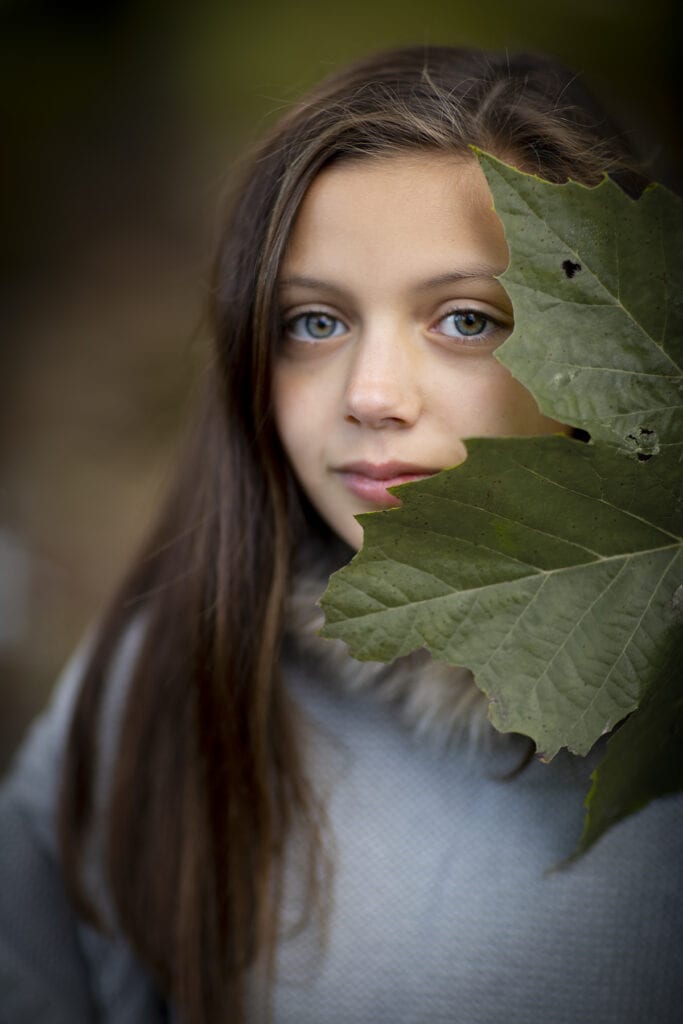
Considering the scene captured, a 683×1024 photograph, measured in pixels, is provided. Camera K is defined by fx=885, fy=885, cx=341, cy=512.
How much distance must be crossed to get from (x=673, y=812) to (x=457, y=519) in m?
0.37

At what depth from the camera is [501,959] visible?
66cm


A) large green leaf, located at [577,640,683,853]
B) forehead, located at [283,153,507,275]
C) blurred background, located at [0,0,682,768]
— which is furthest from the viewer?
blurred background, located at [0,0,682,768]

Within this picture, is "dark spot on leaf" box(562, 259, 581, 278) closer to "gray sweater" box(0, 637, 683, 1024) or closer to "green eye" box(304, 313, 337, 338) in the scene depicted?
"green eye" box(304, 313, 337, 338)

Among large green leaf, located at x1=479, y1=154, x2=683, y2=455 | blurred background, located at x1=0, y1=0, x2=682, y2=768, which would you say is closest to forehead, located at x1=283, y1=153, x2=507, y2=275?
large green leaf, located at x1=479, y1=154, x2=683, y2=455

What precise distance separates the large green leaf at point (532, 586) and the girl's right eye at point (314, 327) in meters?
0.22

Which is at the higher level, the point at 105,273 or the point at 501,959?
the point at 105,273

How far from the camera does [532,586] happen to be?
16.2 inches

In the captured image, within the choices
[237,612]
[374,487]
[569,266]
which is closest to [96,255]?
[237,612]

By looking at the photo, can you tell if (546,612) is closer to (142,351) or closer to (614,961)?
(614,961)

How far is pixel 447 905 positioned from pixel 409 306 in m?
0.45

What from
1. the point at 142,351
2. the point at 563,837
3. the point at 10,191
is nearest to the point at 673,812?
the point at 563,837

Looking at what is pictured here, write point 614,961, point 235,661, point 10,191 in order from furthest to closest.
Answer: point 10,191, point 235,661, point 614,961

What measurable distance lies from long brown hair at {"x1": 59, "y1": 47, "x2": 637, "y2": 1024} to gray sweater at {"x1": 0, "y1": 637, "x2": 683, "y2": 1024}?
37mm

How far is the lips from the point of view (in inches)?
22.0
